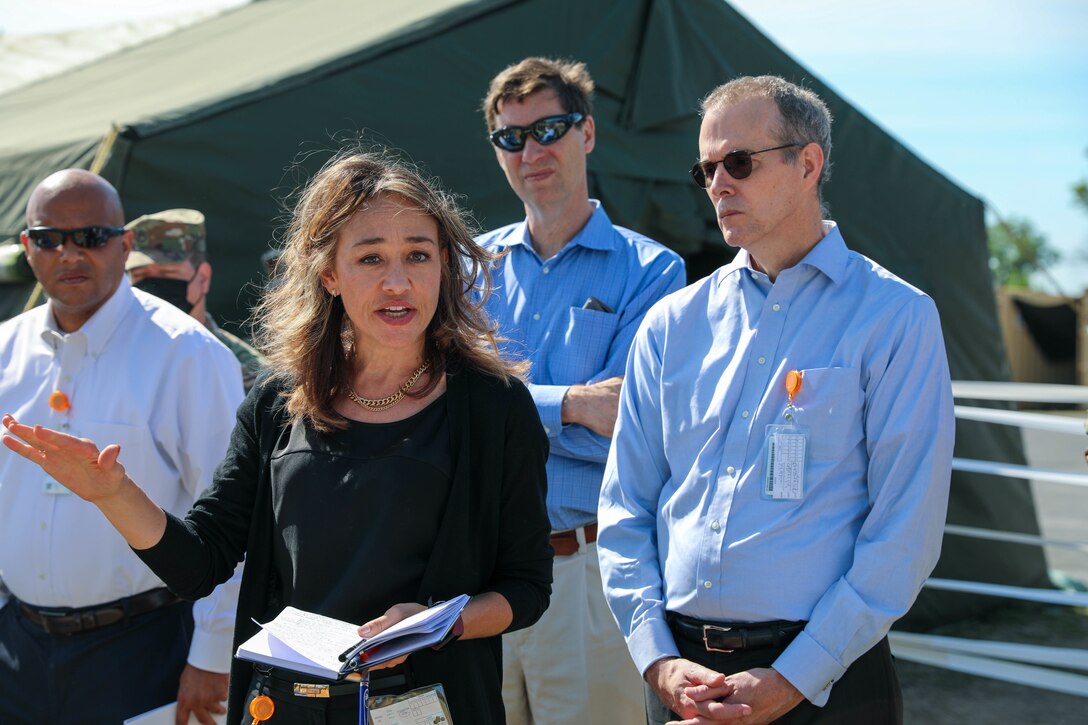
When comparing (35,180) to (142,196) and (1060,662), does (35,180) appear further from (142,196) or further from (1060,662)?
(1060,662)

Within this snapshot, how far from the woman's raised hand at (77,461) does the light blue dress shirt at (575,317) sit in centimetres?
128

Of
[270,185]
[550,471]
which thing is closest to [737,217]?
[550,471]

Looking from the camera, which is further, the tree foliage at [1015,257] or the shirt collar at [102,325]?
the tree foliage at [1015,257]

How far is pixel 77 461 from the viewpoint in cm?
205

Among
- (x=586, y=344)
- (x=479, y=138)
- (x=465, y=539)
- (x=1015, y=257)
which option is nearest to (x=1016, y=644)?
(x=586, y=344)

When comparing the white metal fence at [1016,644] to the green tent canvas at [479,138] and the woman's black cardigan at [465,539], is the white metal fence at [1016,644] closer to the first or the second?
the green tent canvas at [479,138]

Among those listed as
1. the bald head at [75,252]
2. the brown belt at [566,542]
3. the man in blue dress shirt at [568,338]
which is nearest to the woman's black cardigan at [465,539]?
the man in blue dress shirt at [568,338]

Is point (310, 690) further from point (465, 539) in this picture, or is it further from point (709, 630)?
point (709, 630)

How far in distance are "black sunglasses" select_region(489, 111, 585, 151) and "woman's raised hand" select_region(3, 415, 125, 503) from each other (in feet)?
5.84

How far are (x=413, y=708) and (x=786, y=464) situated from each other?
92 centimetres

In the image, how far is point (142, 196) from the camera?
14.5 ft

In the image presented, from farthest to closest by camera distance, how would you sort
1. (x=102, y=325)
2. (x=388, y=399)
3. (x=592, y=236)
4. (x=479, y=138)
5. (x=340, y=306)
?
(x=479, y=138)
(x=592, y=236)
(x=102, y=325)
(x=340, y=306)
(x=388, y=399)

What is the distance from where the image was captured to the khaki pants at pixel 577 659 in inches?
126

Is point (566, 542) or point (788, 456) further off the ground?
point (788, 456)
